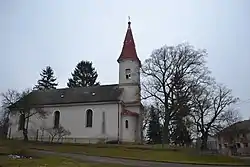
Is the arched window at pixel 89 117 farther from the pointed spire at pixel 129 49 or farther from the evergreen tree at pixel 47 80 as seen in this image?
the evergreen tree at pixel 47 80

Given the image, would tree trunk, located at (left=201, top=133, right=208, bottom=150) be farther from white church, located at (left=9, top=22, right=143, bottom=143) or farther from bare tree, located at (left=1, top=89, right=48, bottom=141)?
bare tree, located at (left=1, top=89, right=48, bottom=141)

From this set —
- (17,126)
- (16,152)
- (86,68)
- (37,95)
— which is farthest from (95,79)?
(16,152)

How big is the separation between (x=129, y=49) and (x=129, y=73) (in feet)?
13.8

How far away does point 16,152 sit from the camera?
958 inches

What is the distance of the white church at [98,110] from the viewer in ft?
145

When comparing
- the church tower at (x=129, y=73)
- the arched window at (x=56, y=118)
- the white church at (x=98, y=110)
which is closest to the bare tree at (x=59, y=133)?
the white church at (x=98, y=110)

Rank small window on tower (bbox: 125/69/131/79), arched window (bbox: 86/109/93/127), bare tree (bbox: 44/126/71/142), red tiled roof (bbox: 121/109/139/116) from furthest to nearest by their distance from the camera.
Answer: small window on tower (bbox: 125/69/131/79) → arched window (bbox: 86/109/93/127) → red tiled roof (bbox: 121/109/139/116) → bare tree (bbox: 44/126/71/142)

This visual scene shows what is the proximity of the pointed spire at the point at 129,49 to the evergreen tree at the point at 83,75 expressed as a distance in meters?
27.0

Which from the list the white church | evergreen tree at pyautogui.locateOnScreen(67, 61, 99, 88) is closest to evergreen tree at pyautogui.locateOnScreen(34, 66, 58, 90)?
evergreen tree at pyautogui.locateOnScreen(67, 61, 99, 88)

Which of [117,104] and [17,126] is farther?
[17,126]

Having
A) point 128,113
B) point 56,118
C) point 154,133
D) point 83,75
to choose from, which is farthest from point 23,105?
point 83,75

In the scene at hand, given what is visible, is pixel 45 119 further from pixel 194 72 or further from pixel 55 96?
pixel 194 72

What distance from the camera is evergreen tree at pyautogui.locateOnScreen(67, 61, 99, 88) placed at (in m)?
74.6

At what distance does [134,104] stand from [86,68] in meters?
32.2
